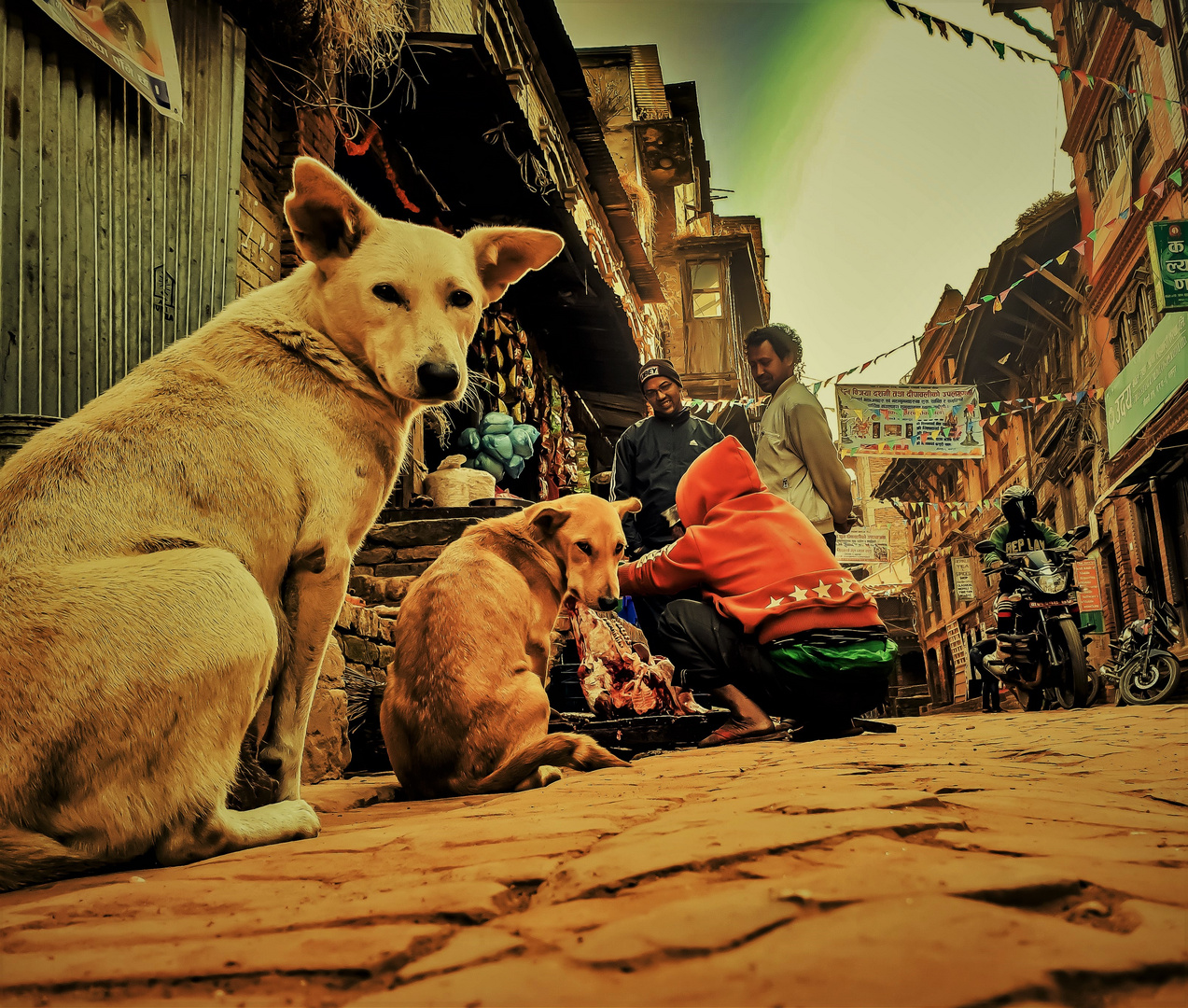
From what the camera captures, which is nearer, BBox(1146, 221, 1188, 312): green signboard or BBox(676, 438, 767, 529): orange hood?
BBox(676, 438, 767, 529): orange hood

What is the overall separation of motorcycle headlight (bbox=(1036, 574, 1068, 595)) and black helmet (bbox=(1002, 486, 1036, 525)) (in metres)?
1.04

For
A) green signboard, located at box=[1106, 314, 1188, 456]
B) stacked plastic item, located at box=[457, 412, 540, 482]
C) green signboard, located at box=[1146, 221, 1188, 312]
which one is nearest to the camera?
stacked plastic item, located at box=[457, 412, 540, 482]

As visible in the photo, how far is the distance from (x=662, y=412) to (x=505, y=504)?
5.08 ft

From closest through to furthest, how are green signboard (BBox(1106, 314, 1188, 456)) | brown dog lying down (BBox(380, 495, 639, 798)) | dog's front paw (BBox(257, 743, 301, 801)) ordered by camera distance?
dog's front paw (BBox(257, 743, 301, 801)), brown dog lying down (BBox(380, 495, 639, 798)), green signboard (BBox(1106, 314, 1188, 456))

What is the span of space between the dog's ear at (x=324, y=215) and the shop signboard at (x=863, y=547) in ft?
91.7

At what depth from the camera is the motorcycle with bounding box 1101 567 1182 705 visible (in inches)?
362

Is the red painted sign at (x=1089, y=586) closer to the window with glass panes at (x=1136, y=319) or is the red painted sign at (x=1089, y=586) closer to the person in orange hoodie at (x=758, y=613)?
the window with glass panes at (x=1136, y=319)

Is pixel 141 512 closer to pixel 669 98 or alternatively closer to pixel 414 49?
pixel 414 49

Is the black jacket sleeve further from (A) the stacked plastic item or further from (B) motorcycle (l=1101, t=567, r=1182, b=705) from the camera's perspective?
(B) motorcycle (l=1101, t=567, r=1182, b=705)

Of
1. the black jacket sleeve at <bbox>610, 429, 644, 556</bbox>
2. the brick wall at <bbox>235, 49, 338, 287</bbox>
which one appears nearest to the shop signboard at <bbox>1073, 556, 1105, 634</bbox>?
the black jacket sleeve at <bbox>610, 429, 644, 556</bbox>

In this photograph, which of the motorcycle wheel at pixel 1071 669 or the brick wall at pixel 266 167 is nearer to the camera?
the brick wall at pixel 266 167

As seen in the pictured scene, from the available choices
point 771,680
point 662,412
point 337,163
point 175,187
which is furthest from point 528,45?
point 771,680

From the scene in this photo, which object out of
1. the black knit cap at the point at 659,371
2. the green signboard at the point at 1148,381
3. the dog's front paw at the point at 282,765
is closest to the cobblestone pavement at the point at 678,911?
the dog's front paw at the point at 282,765

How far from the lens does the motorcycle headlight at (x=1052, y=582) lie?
9.12 metres
